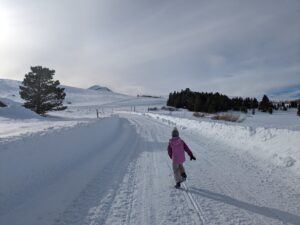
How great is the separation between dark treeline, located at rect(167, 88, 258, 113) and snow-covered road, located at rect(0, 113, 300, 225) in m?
83.4

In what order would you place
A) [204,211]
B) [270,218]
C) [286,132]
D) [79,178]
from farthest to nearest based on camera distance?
[286,132] < [79,178] < [204,211] < [270,218]

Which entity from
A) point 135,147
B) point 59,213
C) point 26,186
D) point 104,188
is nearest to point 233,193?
point 104,188

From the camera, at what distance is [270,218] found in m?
5.23

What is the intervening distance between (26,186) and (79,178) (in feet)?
5.15

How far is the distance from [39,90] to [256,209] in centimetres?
3812

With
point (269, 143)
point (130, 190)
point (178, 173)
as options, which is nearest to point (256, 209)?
point (178, 173)

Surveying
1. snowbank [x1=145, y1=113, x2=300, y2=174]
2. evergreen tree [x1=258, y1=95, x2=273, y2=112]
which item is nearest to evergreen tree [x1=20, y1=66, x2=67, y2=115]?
snowbank [x1=145, y1=113, x2=300, y2=174]

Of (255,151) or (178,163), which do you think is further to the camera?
(255,151)

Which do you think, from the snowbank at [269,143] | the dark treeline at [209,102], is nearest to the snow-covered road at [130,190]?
the snowbank at [269,143]

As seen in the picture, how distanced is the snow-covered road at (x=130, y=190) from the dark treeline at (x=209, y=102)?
8341 cm

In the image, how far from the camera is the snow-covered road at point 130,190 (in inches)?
213

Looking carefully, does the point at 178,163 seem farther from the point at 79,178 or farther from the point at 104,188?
the point at 79,178

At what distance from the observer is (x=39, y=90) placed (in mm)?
39125

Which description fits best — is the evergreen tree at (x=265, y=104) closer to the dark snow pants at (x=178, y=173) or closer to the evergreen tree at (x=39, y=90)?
the evergreen tree at (x=39, y=90)
